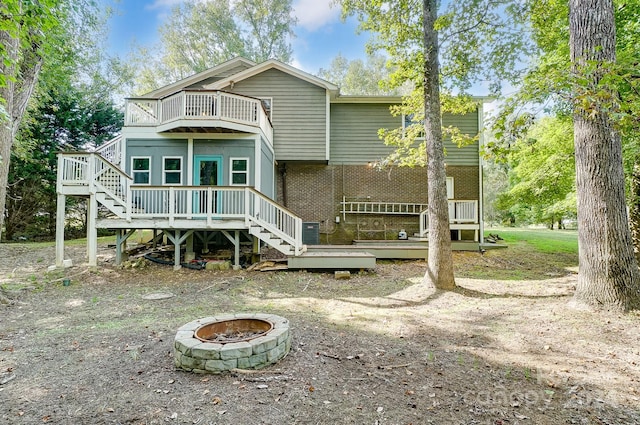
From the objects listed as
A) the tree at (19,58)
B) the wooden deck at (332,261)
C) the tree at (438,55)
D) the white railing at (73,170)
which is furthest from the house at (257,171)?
the tree at (438,55)

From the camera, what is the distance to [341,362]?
382cm

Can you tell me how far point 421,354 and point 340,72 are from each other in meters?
27.1

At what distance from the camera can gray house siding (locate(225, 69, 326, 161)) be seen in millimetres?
12750

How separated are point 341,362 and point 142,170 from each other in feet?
33.3

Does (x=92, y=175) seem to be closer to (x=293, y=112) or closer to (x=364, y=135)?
(x=293, y=112)

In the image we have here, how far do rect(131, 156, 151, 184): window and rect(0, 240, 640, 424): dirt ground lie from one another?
15.6 feet

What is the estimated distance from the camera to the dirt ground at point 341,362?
289 centimetres

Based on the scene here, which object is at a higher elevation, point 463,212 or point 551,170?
point 551,170

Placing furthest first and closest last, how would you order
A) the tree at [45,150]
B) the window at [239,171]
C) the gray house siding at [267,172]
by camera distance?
the tree at [45,150]
the gray house siding at [267,172]
the window at [239,171]

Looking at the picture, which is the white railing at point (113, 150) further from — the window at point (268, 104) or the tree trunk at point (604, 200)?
the tree trunk at point (604, 200)

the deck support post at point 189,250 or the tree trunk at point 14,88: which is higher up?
the tree trunk at point 14,88

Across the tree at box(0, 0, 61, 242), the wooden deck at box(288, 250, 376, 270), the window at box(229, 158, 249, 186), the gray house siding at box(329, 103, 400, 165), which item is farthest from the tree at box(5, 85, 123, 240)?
the wooden deck at box(288, 250, 376, 270)

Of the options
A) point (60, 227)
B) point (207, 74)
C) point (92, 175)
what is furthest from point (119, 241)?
point (207, 74)

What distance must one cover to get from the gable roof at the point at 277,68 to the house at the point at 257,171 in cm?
4
